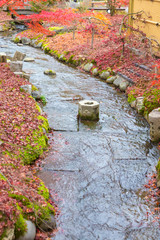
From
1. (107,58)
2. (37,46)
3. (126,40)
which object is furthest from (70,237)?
(37,46)

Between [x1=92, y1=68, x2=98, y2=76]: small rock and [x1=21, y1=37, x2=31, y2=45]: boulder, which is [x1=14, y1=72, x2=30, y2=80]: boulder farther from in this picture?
[x1=21, y1=37, x2=31, y2=45]: boulder

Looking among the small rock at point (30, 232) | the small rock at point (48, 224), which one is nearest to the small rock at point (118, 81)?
the small rock at point (48, 224)

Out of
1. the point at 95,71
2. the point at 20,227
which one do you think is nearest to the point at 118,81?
the point at 95,71

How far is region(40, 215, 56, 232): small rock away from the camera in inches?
188

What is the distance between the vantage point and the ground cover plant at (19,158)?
168 inches

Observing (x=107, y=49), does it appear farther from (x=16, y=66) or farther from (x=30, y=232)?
(x=30, y=232)

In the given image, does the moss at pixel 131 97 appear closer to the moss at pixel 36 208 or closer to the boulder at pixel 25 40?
the moss at pixel 36 208

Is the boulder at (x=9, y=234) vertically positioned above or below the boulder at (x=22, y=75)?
below

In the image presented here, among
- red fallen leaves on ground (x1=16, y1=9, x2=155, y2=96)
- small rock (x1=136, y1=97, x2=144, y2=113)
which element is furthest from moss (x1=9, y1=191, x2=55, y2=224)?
red fallen leaves on ground (x1=16, y1=9, x2=155, y2=96)

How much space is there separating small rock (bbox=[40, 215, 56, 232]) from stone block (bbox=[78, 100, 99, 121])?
5099mm

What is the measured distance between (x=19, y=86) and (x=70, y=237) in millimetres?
6845

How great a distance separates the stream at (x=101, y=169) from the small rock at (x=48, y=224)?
0.15 metres

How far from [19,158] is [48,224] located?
2154mm

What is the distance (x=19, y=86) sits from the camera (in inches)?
407
